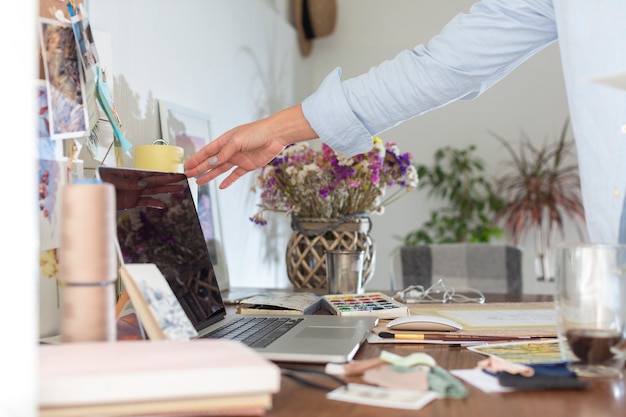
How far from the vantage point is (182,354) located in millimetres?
646

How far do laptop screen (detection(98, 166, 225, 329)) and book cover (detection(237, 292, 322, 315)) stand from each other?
0.43 ft

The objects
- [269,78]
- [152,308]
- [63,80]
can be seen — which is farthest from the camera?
[269,78]

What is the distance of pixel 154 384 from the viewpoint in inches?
23.2

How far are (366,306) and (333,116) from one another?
372mm

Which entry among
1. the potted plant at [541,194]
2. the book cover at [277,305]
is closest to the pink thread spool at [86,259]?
the book cover at [277,305]

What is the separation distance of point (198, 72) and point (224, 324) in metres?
1.14

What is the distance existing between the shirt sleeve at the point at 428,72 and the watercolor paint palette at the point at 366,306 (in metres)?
0.33

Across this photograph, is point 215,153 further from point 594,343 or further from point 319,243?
point 594,343

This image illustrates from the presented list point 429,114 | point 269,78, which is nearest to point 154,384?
point 269,78

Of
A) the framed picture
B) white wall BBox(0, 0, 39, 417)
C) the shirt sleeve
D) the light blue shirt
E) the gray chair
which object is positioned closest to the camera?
white wall BBox(0, 0, 39, 417)

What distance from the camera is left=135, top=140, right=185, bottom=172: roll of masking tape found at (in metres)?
1.36

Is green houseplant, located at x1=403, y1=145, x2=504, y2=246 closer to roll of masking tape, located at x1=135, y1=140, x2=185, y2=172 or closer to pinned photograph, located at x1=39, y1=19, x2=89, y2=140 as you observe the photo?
roll of masking tape, located at x1=135, y1=140, x2=185, y2=172

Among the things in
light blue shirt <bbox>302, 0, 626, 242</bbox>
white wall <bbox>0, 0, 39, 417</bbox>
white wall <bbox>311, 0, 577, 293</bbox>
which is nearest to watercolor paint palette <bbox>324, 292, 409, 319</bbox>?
light blue shirt <bbox>302, 0, 626, 242</bbox>

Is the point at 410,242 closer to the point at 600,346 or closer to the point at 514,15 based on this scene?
the point at 514,15
